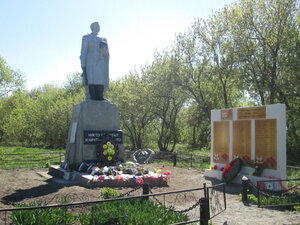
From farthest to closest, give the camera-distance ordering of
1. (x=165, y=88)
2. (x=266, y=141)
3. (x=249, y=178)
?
(x=165, y=88) < (x=249, y=178) < (x=266, y=141)

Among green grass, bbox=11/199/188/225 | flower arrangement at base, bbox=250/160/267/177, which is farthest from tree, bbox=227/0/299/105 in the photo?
green grass, bbox=11/199/188/225

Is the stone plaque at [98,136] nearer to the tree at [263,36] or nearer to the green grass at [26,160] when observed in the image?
the green grass at [26,160]

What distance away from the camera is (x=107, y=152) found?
10445mm

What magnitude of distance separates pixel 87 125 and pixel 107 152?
3.97 feet

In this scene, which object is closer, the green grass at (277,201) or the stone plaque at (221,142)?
the green grass at (277,201)

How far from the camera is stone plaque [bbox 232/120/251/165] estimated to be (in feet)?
35.1

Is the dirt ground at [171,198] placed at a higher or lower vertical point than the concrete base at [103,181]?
lower

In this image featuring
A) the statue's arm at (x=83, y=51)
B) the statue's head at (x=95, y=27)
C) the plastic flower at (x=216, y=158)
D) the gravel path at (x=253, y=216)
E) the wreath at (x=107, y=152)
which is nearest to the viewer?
the gravel path at (x=253, y=216)

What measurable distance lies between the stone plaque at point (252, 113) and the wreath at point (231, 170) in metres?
1.60

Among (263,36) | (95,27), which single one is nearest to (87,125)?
(95,27)

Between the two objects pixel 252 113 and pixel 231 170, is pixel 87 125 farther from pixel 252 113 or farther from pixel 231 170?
pixel 252 113

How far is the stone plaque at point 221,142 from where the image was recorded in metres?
11.6

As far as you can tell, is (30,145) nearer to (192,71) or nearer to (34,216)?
(192,71)

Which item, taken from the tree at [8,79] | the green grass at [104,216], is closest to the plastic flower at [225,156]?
the green grass at [104,216]
